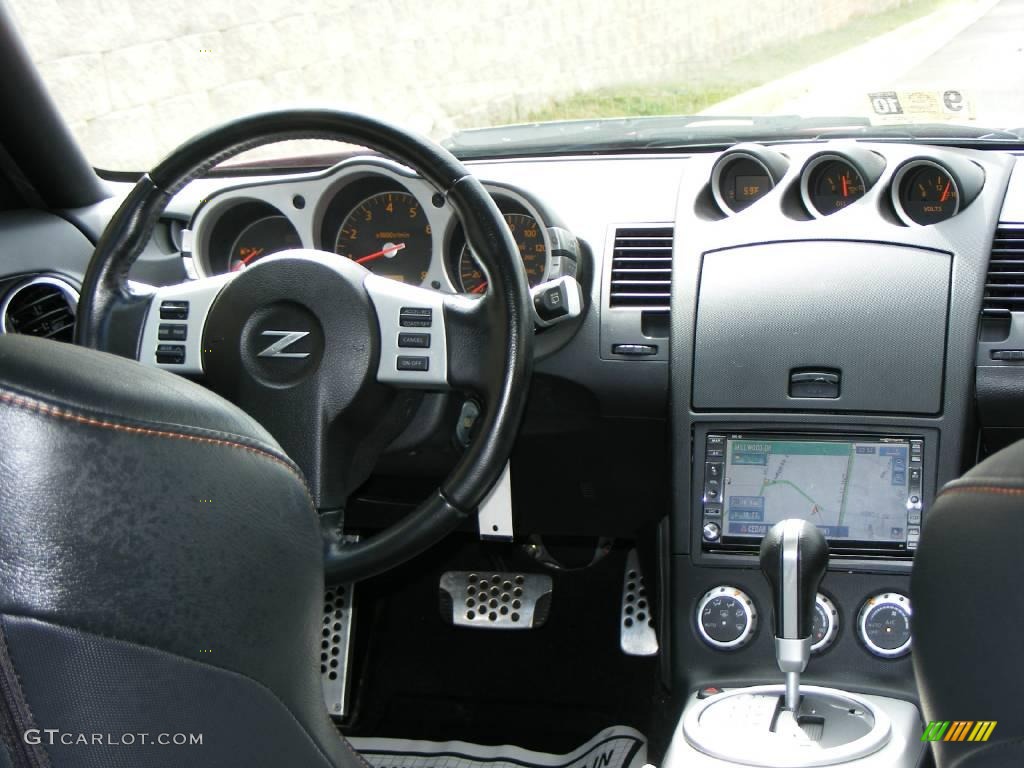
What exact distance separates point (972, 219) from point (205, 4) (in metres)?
2.71

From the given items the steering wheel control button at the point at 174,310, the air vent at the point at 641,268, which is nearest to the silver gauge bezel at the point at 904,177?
the air vent at the point at 641,268

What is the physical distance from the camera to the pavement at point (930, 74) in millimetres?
2574

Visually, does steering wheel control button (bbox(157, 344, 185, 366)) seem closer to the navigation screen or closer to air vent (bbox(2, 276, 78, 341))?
air vent (bbox(2, 276, 78, 341))

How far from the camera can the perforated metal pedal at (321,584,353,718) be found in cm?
293

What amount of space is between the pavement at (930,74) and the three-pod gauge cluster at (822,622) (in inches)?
38.9

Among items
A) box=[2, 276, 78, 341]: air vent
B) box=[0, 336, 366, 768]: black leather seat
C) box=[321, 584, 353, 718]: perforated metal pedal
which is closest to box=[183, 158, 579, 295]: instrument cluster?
box=[2, 276, 78, 341]: air vent

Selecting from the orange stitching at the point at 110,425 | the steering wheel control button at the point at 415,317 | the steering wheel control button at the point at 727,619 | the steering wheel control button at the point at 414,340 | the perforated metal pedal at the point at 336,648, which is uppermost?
the orange stitching at the point at 110,425

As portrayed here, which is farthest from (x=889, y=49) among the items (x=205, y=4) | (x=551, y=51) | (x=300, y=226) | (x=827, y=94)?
(x=205, y=4)

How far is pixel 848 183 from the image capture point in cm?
247

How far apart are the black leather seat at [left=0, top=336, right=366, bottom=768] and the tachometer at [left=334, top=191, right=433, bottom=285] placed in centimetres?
158

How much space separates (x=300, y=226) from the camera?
2.51 meters

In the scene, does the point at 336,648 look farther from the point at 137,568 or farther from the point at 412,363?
the point at 137,568

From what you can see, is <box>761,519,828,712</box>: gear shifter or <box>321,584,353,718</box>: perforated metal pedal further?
<box>321,584,353,718</box>: perforated metal pedal

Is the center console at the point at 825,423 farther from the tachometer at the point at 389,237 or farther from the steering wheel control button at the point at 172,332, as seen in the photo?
the steering wheel control button at the point at 172,332
